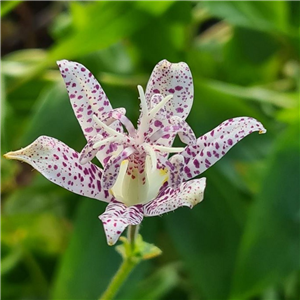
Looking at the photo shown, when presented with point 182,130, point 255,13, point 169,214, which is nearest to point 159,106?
point 182,130

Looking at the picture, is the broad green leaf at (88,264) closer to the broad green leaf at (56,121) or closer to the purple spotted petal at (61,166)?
the broad green leaf at (56,121)

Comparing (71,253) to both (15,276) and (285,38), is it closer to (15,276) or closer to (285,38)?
(15,276)

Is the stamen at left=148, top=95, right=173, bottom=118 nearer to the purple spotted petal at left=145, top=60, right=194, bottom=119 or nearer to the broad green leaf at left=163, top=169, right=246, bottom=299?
the purple spotted petal at left=145, top=60, right=194, bottom=119

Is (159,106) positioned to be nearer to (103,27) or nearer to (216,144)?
(216,144)

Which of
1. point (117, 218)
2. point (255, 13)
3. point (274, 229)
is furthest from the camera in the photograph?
point (255, 13)

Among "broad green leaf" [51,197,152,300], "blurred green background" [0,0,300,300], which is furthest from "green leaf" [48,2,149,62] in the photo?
"broad green leaf" [51,197,152,300]

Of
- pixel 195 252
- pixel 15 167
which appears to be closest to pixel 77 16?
pixel 15 167

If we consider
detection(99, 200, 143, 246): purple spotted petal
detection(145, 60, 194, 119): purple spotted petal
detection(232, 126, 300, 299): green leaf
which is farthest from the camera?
detection(232, 126, 300, 299): green leaf
